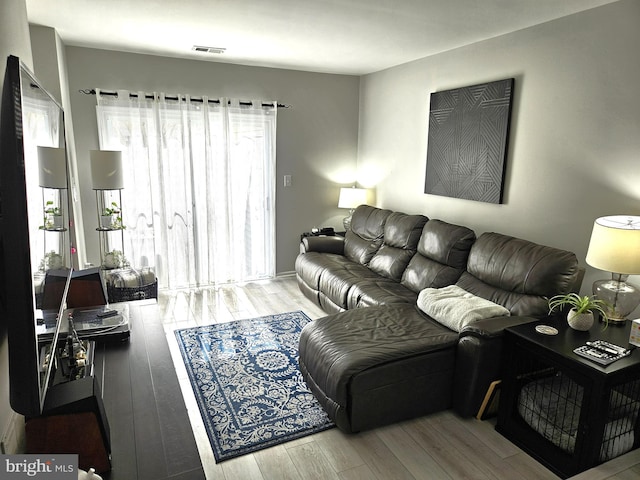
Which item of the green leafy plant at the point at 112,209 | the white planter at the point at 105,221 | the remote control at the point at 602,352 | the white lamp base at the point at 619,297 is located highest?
the green leafy plant at the point at 112,209

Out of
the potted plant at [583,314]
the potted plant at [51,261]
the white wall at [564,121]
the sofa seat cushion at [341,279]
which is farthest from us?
the sofa seat cushion at [341,279]

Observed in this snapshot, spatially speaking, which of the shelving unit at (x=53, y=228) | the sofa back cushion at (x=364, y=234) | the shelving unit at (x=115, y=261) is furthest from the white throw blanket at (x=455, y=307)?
the shelving unit at (x=115, y=261)

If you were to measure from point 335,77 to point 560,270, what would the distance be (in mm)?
3534

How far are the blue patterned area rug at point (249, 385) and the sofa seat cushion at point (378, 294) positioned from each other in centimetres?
61

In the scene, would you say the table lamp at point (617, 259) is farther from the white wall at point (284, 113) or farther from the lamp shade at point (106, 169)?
the lamp shade at point (106, 169)

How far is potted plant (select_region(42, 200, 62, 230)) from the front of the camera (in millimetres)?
1389

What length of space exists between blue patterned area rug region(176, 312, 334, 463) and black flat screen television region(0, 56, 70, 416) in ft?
4.64

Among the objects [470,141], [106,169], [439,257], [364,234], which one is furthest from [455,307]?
[106,169]

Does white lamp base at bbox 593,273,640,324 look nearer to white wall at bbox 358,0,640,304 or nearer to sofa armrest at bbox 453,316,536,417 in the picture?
white wall at bbox 358,0,640,304

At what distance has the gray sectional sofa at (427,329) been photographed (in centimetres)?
237

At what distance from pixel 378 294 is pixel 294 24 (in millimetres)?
2165

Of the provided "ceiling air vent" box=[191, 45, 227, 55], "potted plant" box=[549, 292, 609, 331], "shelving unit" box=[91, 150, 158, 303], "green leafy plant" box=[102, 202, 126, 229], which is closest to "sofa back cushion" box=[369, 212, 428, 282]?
"potted plant" box=[549, 292, 609, 331]

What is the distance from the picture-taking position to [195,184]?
14.8 feet

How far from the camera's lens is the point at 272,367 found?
308cm
